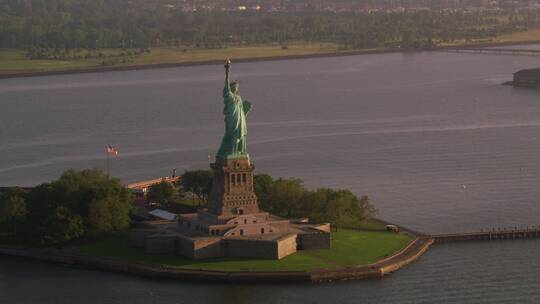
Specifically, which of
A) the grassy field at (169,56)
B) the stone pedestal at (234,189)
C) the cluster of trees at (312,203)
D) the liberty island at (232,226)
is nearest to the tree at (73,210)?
the liberty island at (232,226)

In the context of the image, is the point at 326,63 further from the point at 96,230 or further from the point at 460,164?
the point at 96,230

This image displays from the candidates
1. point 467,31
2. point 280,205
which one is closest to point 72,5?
point 467,31

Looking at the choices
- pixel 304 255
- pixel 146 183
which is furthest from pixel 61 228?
pixel 146 183

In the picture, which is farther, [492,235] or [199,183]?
[199,183]

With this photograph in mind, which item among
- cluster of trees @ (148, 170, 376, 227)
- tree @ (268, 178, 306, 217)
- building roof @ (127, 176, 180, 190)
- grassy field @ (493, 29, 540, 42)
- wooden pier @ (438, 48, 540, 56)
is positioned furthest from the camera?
grassy field @ (493, 29, 540, 42)

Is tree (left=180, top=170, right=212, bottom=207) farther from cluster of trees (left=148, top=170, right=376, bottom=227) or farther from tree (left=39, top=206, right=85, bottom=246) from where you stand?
tree (left=39, top=206, right=85, bottom=246)

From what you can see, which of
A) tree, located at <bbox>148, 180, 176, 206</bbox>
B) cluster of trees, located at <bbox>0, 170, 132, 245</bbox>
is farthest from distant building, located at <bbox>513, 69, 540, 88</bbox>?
cluster of trees, located at <bbox>0, 170, 132, 245</bbox>

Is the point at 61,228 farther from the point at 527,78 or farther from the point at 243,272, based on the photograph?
the point at 527,78
